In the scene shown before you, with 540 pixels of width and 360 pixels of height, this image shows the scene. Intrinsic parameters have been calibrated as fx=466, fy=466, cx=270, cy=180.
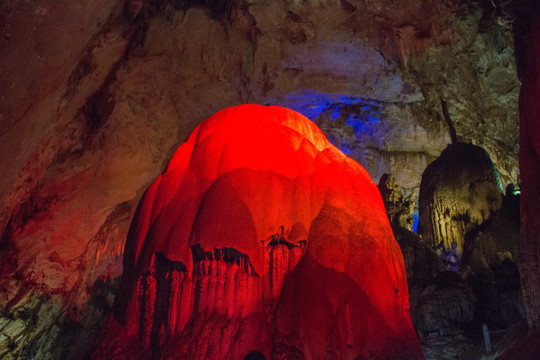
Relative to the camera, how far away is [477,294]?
1002 cm

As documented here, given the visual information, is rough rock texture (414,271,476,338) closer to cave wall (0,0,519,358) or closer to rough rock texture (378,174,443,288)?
rough rock texture (378,174,443,288)

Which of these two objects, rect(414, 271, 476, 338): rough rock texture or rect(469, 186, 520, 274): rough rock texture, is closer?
rect(414, 271, 476, 338): rough rock texture

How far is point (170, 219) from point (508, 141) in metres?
10.9

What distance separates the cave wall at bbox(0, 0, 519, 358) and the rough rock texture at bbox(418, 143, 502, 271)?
1077 mm

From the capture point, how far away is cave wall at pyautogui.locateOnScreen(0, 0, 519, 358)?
23.0ft

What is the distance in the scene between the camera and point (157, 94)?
382 inches

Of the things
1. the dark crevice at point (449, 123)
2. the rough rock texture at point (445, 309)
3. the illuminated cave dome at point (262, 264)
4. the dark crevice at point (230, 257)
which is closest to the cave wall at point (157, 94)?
the dark crevice at point (449, 123)

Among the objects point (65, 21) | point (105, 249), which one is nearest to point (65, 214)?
point (105, 249)

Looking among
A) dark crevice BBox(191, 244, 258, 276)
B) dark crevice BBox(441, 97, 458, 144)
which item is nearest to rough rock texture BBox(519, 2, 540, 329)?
dark crevice BBox(191, 244, 258, 276)

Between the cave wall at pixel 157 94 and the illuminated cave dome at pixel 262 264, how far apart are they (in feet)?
7.64

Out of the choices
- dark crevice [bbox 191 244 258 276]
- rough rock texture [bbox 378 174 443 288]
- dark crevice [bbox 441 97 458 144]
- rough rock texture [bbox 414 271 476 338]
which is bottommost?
rough rock texture [bbox 414 271 476 338]

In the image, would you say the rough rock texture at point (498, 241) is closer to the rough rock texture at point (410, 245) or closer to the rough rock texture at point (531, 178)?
the rough rock texture at point (410, 245)

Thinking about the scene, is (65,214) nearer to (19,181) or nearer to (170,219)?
(19,181)

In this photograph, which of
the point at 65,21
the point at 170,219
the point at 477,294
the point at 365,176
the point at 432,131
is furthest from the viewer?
the point at 432,131
